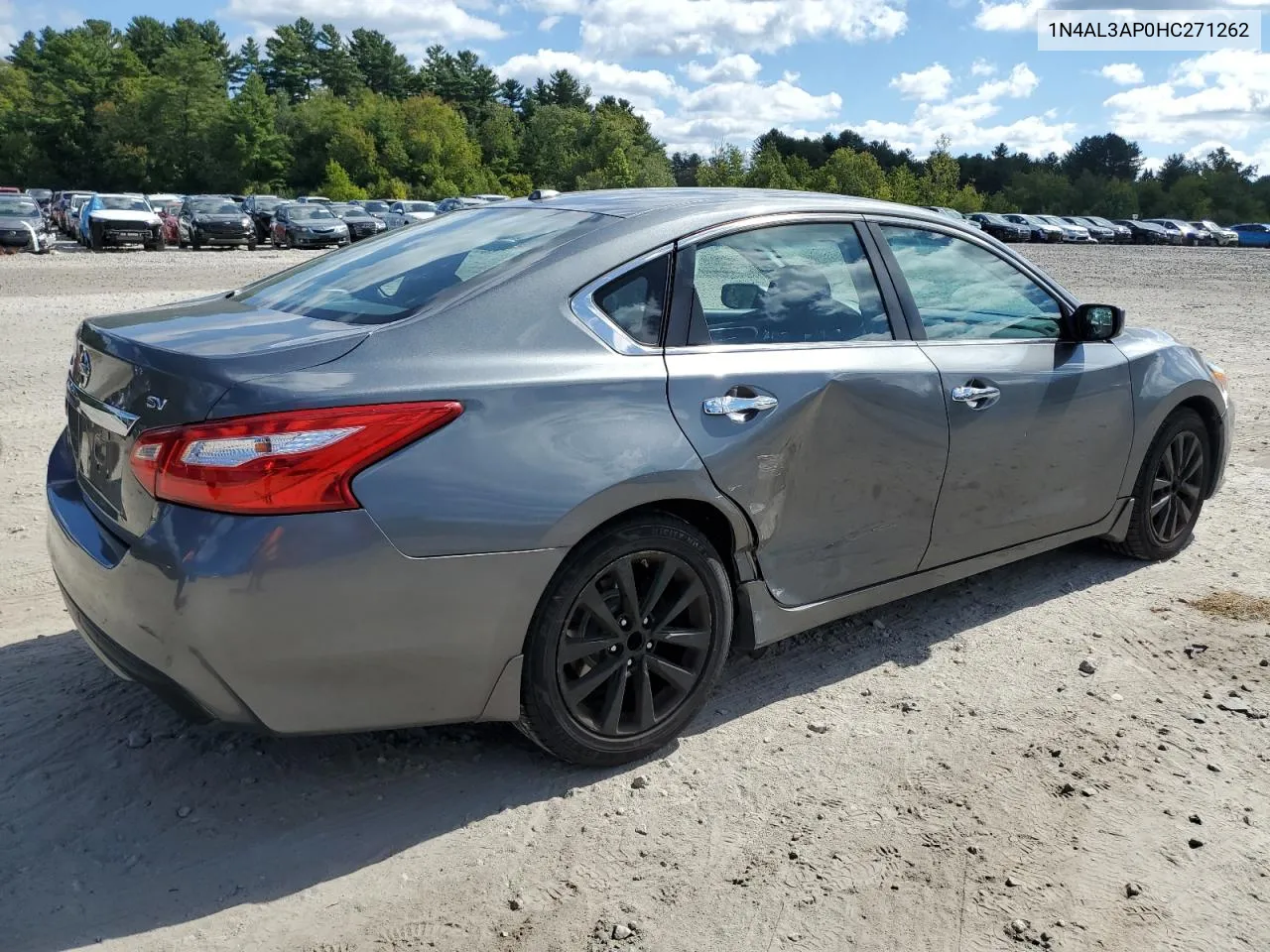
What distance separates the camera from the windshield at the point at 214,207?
35.3m

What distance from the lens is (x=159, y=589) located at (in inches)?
106

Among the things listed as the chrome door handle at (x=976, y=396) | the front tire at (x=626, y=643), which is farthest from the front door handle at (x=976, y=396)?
the front tire at (x=626, y=643)

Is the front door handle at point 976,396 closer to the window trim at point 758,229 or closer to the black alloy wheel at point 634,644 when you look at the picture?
the window trim at point 758,229

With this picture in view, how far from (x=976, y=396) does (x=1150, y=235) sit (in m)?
65.0

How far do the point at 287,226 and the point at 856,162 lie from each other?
54.8 meters

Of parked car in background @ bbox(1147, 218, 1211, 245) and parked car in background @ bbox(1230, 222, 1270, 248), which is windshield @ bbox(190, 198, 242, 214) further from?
parked car in background @ bbox(1230, 222, 1270, 248)

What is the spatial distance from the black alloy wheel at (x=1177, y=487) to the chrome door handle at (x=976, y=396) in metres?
1.39

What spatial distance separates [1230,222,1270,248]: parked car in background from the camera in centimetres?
5996

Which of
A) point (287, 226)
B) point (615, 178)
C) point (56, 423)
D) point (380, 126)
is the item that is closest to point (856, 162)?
point (615, 178)

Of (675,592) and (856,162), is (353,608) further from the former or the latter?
(856,162)

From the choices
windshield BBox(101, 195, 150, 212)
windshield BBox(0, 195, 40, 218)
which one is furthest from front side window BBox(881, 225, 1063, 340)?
windshield BBox(101, 195, 150, 212)

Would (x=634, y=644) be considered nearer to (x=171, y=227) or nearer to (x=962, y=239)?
(x=962, y=239)

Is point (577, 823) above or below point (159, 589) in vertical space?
below

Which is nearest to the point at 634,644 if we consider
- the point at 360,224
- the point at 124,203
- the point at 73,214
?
the point at 124,203
